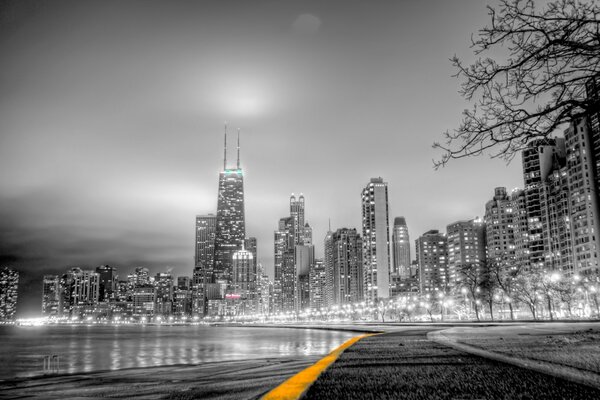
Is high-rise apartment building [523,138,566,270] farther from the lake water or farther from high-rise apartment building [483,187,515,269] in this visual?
the lake water

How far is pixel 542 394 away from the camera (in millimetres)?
3039

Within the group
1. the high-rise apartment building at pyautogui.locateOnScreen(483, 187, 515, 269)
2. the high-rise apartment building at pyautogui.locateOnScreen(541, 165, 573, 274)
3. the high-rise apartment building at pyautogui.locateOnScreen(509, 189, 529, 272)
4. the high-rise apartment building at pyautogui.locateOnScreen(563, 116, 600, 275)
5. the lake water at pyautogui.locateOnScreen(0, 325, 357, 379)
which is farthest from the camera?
the high-rise apartment building at pyautogui.locateOnScreen(483, 187, 515, 269)

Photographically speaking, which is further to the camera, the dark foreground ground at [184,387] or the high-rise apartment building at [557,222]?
the high-rise apartment building at [557,222]

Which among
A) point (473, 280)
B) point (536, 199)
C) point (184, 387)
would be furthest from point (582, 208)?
point (184, 387)

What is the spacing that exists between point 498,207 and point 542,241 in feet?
137

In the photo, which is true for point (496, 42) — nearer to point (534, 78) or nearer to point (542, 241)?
point (534, 78)

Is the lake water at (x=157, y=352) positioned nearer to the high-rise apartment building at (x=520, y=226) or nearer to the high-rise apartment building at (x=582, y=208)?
the high-rise apartment building at (x=582, y=208)

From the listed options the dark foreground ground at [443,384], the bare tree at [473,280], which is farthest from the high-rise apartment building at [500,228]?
the dark foreground ground at [443,384]

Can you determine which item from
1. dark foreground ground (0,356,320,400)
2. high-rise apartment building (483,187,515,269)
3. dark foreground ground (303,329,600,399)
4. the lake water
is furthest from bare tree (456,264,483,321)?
high-rise apartment building (483,187,515,269)

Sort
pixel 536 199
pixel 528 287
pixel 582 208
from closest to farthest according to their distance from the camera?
pixel 528 287 → pixel 582 208 → pixel 536 199

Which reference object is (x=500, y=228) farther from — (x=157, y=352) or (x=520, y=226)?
(x=157, y=352)

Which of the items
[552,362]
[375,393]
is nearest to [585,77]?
[552,362]

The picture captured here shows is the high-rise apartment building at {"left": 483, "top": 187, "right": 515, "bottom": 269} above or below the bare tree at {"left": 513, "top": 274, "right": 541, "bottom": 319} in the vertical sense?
above

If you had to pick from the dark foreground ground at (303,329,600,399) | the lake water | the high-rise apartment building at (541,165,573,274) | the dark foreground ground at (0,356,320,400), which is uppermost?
the high-rise apartment building at (541,165,573,274)
